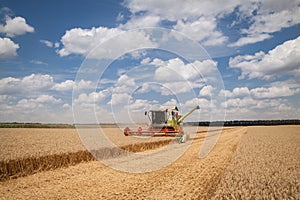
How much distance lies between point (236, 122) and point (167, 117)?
114 metres

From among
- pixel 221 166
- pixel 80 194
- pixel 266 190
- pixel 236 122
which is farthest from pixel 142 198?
pixel 236 122

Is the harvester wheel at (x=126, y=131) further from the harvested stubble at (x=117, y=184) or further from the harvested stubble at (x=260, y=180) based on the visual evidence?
the harvested stubble at (x=260, y=180)

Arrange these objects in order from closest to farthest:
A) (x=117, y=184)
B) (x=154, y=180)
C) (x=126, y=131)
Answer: (x=117, y=184)
(x=154, y=180)
(x=126, y=131)

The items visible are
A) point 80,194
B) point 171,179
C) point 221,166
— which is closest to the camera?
point 80,194

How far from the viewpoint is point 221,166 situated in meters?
12.3

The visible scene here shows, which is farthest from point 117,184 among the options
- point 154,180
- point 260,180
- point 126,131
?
point 126,131

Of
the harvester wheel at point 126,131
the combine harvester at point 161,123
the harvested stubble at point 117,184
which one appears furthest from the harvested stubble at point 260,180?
the harvester wheel at point 126,131

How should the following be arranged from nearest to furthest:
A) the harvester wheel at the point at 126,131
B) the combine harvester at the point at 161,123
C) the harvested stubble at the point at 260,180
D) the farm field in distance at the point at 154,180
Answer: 1. the harvested stubble at the point at 260,180
2. the farm field in distance at the point at 154,180
3. the combine harvester at the point at 161,123
4. the harvester wheel at the point at 126,131

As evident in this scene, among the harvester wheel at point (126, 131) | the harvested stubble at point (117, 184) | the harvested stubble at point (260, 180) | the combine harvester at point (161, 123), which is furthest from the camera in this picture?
the harvester wheel at point (126, 131)

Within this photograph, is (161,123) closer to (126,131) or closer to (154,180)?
(126,131)

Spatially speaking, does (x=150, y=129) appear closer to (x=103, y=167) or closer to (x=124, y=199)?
(x=103, y=167)

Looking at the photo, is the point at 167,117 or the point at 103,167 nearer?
the point at 103,167

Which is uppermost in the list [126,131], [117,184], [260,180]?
[126,131]

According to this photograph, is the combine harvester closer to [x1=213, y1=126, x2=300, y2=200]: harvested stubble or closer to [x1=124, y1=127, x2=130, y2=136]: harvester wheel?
[x1=124, y1=127, x2=130, y2=136]: harvester wheel
